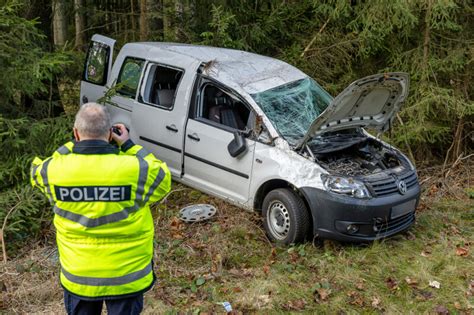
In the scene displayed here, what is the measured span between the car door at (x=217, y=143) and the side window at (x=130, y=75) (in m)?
1.20

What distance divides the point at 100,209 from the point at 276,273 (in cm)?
255

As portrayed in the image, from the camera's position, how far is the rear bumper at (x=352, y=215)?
4934mm

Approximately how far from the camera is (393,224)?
17.3ft

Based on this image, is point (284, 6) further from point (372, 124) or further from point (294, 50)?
point (372, 124)

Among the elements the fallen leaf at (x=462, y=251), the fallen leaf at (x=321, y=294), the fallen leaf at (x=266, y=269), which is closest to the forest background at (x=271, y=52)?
the fallen leaf at (x=266, y=269)

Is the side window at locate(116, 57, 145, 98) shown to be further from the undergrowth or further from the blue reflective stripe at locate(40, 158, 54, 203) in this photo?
the blue reflective stripe at locate(40, 158, 54, 203)

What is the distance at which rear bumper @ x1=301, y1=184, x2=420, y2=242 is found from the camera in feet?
16.2

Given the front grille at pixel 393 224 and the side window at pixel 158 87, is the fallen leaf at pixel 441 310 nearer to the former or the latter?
the front grille at pixel 393 224

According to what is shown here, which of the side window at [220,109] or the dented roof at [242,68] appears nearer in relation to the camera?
the dented roof at [242,68]

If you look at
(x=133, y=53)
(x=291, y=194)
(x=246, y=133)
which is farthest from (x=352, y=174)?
(x=133, y=53)

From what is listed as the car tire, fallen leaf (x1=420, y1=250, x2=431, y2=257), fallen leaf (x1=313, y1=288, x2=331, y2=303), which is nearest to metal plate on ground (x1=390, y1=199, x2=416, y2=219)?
fallen leaf (x1=420, y1=250, x2=431, y2=257)

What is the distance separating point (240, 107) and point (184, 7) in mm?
4506

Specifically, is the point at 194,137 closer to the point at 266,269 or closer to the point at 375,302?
the point at 266,269

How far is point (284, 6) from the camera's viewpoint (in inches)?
376
